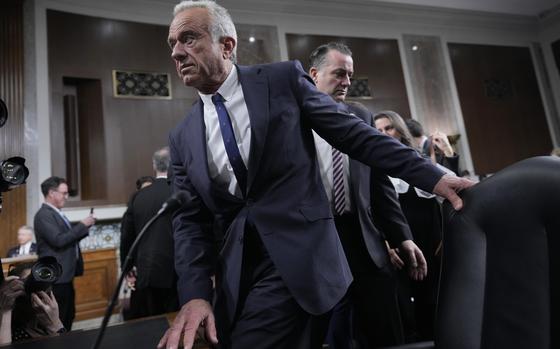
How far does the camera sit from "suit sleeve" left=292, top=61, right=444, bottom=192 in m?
1.02

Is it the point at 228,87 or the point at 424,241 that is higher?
the point at 228,87

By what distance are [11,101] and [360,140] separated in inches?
228

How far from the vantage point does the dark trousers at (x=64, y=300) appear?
3346 millimetres

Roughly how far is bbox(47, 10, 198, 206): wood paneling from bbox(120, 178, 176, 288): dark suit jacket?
10.4ft

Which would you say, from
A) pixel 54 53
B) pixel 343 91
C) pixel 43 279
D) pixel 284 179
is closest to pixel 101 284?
pixel 54 53

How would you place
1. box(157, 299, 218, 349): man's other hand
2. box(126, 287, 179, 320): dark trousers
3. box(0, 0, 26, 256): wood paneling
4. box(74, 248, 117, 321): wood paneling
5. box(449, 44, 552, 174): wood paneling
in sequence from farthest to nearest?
box(449, 44, 552, 174): wood paneling → box(0, 0, 26, 256): wood paneling → box(74, 248, 117, 321): wood paneling → box(126, 287, 179, 320): dark trousers → box(157, 299, 218, 349): man's other hand

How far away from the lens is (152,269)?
3.04 metres

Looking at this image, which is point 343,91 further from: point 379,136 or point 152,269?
point 152,269

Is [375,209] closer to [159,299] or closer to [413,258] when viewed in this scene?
[413,258]

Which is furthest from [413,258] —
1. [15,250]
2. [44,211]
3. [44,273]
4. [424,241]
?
[15,250]

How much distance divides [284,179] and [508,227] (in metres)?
0.51

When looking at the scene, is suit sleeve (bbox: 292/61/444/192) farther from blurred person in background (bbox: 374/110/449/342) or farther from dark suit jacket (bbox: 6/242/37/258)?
dark suit jacket (bbox: 6/242/37/258)

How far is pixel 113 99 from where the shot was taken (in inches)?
248

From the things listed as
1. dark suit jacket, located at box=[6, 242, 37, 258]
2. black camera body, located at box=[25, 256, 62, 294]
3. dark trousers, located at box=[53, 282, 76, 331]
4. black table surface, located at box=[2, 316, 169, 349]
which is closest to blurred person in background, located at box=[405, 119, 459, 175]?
black table surface, located at box=[2, 316, 169, 349]
